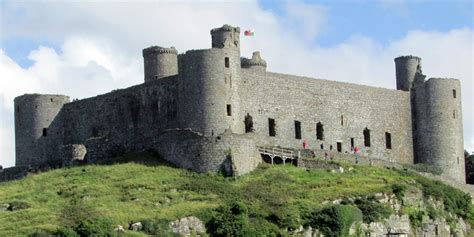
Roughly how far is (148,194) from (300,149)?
1532 cm

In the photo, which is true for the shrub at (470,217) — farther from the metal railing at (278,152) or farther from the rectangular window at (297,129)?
the rectangular window at (297,129)

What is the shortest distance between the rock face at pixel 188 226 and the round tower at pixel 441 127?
29.0 metres

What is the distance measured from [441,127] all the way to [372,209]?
21.4 metres

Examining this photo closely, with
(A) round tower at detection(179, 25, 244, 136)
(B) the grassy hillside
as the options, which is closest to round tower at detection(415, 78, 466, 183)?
(B) the grassy hillside

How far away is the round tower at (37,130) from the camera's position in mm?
101875

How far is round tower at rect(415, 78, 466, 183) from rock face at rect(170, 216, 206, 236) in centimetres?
2901

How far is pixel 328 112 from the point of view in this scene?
10062 cm

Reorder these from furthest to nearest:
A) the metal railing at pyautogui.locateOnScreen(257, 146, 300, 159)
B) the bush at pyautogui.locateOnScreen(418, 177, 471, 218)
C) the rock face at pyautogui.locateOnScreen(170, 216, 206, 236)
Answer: the metal railing at pyautogui.locateOnScreen(257, 146, 300, 159)
the bush at pyautogui.locateOnScreen(418, 177, 471, 218)
the rock face at pyautogui.locateOnScreen(170, 216, 206, 236)

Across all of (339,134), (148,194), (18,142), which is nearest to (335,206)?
(148,194)

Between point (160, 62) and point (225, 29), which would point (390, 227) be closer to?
point (225, 29)

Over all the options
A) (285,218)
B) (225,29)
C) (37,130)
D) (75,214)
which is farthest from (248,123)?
(75,214)

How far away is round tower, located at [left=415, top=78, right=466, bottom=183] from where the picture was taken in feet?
340

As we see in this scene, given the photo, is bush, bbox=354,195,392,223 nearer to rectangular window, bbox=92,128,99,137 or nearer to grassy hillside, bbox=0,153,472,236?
grassy hillside, bbox=0,153,472,236

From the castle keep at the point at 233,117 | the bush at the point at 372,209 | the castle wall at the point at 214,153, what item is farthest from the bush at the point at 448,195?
the castle wall at the point at 214,153
